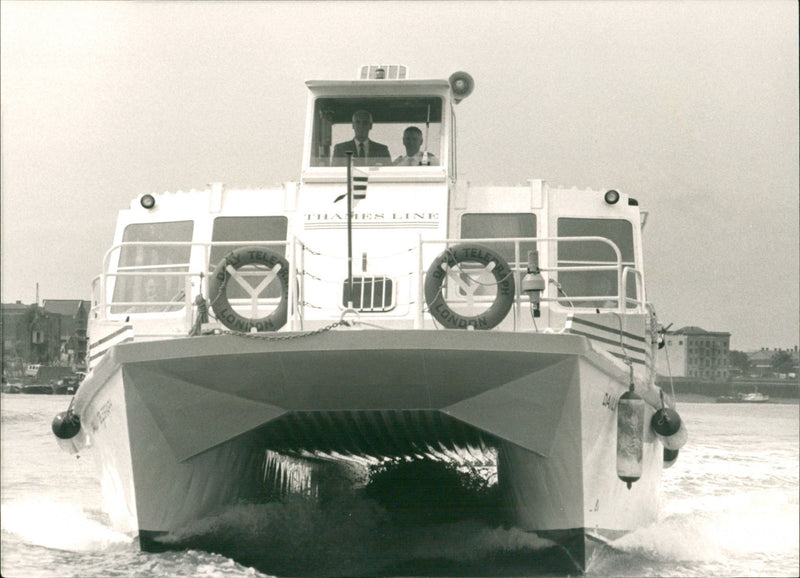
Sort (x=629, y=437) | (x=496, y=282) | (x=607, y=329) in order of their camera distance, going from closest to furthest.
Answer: (x=496, y=282), (x=629, y=437), (x=607, y=329)

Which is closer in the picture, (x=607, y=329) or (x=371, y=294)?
(x=607, y=329)

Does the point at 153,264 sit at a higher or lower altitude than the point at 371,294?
higher

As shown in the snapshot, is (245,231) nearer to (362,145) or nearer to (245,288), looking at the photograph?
(362,145)

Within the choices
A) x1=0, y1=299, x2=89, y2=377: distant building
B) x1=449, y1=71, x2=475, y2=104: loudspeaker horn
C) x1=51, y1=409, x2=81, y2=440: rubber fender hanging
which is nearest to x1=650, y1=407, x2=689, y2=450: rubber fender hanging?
x1=449, y1=71, x2=475, y2=104: loudspeaker horn

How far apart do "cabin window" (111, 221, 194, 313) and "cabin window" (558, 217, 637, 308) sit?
3372 mm

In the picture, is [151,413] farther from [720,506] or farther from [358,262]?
[720,506]

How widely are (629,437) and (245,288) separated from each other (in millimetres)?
2949

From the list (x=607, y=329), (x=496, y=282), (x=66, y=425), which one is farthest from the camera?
(x=66, y=425)

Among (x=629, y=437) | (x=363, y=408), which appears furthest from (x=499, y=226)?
(x=363, y=408)

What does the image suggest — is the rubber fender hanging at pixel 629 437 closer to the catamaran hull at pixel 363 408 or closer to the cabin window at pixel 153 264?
the catamaran hull at pixel 363 408

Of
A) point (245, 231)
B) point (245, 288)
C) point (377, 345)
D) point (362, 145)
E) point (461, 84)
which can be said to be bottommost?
point (377, 345)

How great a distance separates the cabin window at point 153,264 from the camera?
36.7ft

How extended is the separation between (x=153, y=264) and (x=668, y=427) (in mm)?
4978

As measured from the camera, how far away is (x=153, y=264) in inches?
456
